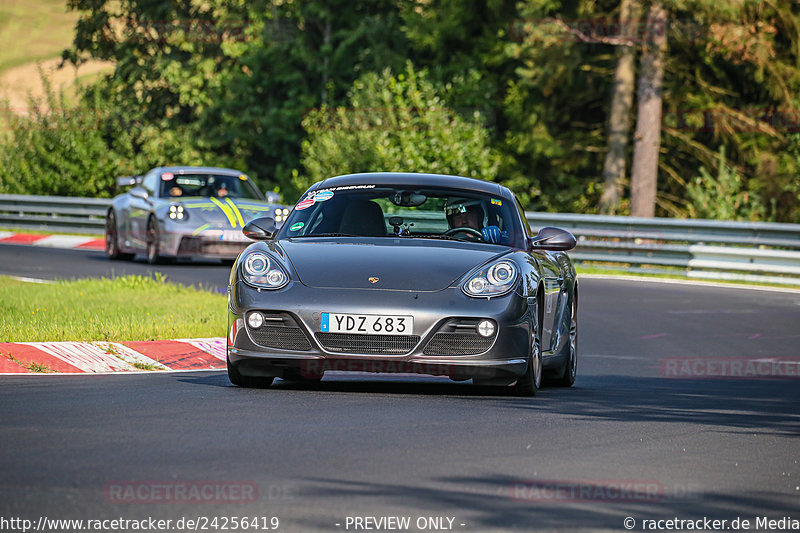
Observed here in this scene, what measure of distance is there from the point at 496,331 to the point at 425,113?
28478mm

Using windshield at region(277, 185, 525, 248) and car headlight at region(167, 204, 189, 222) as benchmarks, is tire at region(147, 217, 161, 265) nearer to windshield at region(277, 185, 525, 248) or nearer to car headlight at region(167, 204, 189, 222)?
car headlight at region(167, 204, 189, 222)

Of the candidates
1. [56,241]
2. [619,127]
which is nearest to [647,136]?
[619,127]

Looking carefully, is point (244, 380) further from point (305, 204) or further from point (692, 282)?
point (692, 282)

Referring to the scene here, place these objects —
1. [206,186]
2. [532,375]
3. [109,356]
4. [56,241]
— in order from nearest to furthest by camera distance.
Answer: [532,375] < [109,356] < [206,186] < [56,241]

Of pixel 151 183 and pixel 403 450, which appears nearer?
pixel 403 450

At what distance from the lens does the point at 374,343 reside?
8.75 metres

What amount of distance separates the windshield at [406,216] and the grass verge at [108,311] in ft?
7.72

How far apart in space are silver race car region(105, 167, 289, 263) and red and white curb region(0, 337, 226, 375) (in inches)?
420

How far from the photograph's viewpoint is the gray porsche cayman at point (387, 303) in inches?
344

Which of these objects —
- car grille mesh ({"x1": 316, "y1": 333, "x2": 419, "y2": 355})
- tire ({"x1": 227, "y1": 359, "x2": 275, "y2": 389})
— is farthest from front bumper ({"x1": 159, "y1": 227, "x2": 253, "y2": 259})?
car grille mesh ({"x1": 316, "y1": 333, "x2": 419, "y2": 355})

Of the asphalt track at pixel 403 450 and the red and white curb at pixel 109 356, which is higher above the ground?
the asphalt track at pixel 403 450

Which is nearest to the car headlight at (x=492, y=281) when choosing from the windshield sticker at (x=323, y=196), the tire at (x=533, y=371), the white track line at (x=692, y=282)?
the tire at (x=533, y=371)

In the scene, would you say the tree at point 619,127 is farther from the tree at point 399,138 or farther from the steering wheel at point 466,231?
the steering wheel at point 466,231

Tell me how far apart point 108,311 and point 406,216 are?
4637mm
